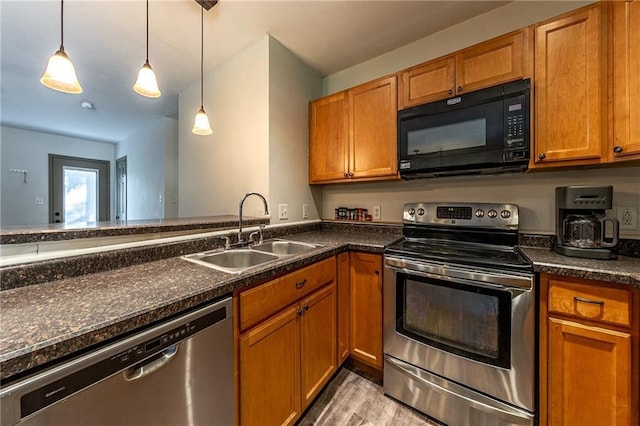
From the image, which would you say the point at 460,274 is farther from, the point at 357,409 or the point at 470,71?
the point at 470,71

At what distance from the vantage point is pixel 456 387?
4.26 feet

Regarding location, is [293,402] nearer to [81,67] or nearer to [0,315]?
[0,315]

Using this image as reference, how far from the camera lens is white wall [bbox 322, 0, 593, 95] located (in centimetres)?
156

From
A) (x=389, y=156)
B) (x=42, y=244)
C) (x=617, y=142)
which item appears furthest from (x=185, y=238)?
(x=617, y=142)

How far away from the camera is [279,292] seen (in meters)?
1.17

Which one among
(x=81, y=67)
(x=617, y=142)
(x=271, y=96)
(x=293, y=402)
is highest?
(x=81, y=67)

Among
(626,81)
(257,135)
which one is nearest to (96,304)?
(257,135)

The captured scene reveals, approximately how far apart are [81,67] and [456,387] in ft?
13.3

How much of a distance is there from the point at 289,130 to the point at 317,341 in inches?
66.4

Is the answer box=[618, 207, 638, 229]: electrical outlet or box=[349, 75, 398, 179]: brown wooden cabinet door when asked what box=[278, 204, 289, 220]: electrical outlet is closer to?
box=[349, 75, 398, 179]: brown wooden cabinet door

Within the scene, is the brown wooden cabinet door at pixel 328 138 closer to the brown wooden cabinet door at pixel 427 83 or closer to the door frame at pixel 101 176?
the brown wooden cabinet door at pixel 427 83

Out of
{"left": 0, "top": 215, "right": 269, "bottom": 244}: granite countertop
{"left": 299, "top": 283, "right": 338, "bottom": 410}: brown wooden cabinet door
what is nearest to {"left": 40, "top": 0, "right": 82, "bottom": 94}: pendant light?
{"left": 0, "top": 215, "right": 269, "bottom": 244}: granite countertop

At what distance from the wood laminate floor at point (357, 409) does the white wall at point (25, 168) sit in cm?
596

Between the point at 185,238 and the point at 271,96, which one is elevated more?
the point at 271,96
